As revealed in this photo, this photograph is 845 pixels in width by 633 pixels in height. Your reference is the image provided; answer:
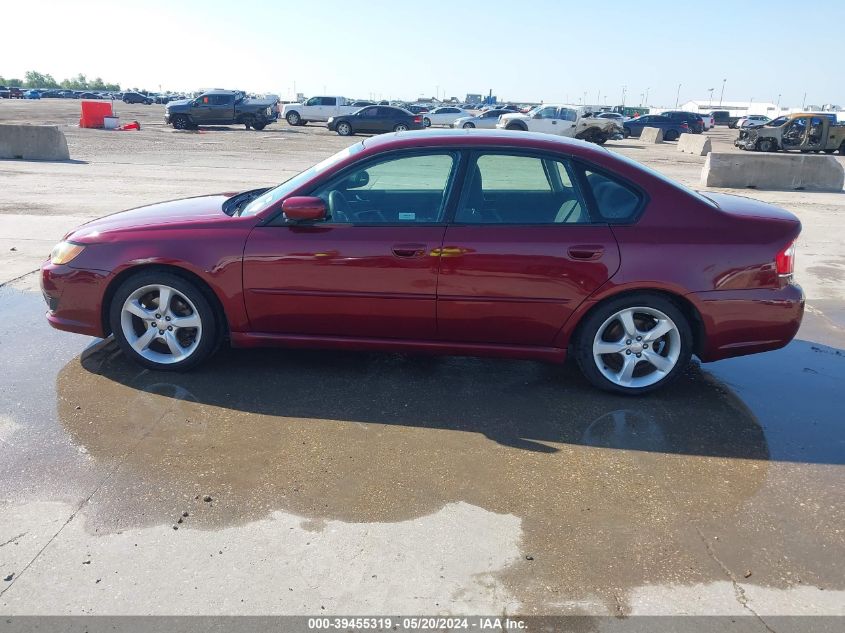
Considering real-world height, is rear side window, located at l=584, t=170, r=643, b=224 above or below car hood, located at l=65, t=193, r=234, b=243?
above

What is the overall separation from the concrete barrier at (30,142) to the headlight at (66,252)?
543 inches

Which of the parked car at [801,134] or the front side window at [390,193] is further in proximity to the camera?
the parked car at [801,134]

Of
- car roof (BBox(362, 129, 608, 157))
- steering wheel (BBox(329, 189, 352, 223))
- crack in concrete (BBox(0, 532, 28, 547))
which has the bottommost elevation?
crack in concrete (BBox(0, 532, 28, 547))

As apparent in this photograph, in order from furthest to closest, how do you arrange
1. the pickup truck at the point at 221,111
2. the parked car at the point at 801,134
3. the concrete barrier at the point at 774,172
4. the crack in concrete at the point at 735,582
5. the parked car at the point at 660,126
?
the parked car at the point at 660,126
the pickup truck at the point at 221,111
the parked car at the point at 801,134
the concrete barrier at the point at 774,172
the crack in concrete at the point at 735,582

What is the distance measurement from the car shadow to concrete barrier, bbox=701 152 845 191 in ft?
37.2

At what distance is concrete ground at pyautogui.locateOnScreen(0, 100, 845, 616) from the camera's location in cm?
265

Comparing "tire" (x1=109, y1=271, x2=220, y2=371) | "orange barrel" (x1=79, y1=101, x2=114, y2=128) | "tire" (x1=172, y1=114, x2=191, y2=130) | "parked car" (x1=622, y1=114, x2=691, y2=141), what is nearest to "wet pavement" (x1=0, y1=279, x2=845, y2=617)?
"tire" (x1=109, y1=271, x2=220, y2=371)

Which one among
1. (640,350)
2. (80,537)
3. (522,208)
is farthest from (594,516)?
(80,537)

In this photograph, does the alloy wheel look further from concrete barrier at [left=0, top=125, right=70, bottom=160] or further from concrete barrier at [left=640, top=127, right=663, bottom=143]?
concrete barrier at [left=640, top=127, right=663, bottom=143]

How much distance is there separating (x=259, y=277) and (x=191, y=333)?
0.69 m

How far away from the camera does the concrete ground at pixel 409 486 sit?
104 inches

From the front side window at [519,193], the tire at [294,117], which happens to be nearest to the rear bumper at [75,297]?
the front side window at [519,193]

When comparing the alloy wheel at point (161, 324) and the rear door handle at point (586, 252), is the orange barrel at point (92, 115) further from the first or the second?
the rear door handle at point (586, 252)

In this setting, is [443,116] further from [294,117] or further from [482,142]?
[482,142]
